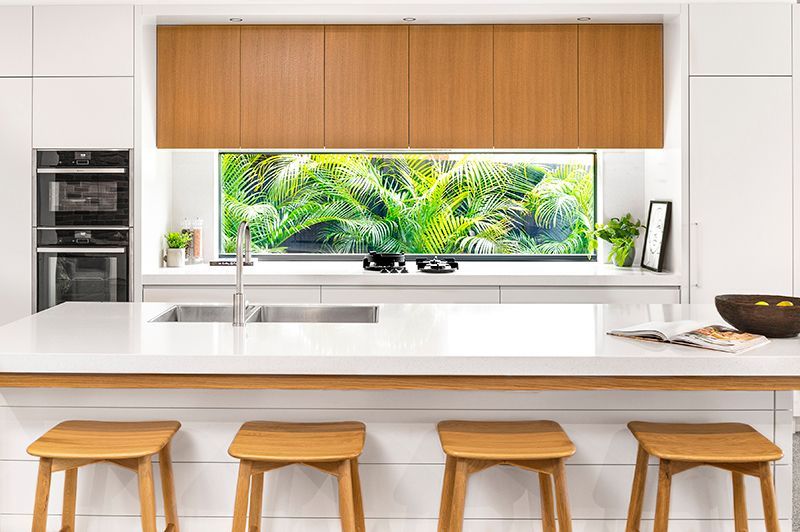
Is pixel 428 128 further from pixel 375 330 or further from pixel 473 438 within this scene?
pixel 473 438

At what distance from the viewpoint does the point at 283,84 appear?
4.56 meters

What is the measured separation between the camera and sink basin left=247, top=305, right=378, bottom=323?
310 cm

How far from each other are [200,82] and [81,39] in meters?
0.66

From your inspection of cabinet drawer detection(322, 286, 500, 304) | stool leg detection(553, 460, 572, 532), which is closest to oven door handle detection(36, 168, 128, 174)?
cabinet drawer detection(322, 286, 500, 304)

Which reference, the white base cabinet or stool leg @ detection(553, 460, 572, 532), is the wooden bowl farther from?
the white base cabinet

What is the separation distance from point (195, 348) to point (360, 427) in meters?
0.53

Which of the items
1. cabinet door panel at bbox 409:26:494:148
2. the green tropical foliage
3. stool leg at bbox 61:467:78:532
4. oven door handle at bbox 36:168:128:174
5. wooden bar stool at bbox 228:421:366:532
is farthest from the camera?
the green tropical foliage

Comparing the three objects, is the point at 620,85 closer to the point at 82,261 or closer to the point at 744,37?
the point at 744,37

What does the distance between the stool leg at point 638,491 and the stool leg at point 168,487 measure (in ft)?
4.58

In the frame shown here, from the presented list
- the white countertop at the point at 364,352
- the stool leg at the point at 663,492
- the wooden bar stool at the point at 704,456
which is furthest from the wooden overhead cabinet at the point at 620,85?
the stool leg at the point at 663,492

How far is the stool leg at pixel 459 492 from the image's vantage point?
2.17 meters

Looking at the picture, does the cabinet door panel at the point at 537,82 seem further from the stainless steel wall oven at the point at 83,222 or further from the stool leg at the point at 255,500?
the stool leg at the point at 255,500

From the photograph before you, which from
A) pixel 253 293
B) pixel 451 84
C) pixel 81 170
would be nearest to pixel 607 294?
pixel 451 84

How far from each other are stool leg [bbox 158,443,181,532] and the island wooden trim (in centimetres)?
27
